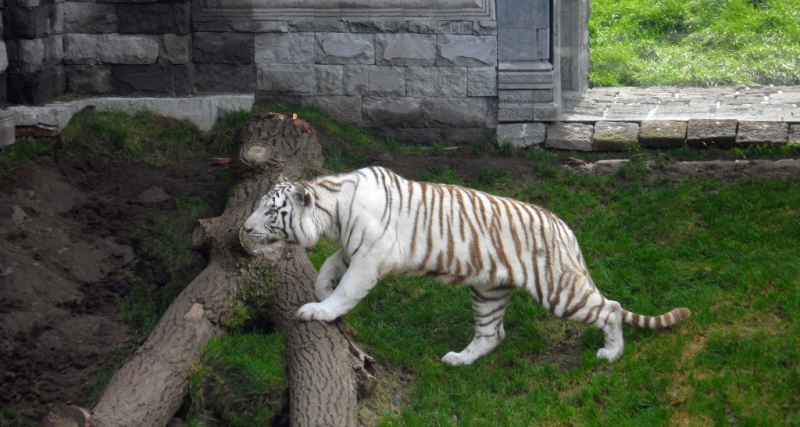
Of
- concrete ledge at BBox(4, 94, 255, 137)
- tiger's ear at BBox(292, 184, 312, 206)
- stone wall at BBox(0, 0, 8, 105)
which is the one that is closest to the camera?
tiger's ear at BBox(292, 184, 312, 206)

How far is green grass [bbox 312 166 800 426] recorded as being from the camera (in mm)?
5027

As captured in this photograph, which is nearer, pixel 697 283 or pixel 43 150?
pixel 697 283

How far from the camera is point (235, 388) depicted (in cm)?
505

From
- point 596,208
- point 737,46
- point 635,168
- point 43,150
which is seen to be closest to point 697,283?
point 596,208

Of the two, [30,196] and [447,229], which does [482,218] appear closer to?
[447,229]

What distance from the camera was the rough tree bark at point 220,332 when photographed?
466cm

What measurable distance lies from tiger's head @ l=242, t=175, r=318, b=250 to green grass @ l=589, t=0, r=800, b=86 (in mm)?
7151

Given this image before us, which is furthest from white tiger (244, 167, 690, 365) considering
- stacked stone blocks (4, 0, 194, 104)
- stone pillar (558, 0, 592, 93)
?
stone pillar (558, 0, 592, 93)

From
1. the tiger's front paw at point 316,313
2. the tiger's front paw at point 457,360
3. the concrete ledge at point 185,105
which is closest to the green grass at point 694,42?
the concrete ledge at point 185,105

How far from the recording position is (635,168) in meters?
8.26

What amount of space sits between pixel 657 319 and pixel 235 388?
2.57 metres

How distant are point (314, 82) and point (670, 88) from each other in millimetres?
4575

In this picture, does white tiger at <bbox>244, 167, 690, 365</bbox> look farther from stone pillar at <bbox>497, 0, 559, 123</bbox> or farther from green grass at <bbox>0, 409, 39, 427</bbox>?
stone pillar at <bbox>497, 0, 559, 123</bbox>

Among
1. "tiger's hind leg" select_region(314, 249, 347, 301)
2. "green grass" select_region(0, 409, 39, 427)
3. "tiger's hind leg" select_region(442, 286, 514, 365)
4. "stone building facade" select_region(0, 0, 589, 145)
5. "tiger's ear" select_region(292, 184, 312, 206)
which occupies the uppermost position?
"stone building facade" select_region(0, 0, 589, 145)
